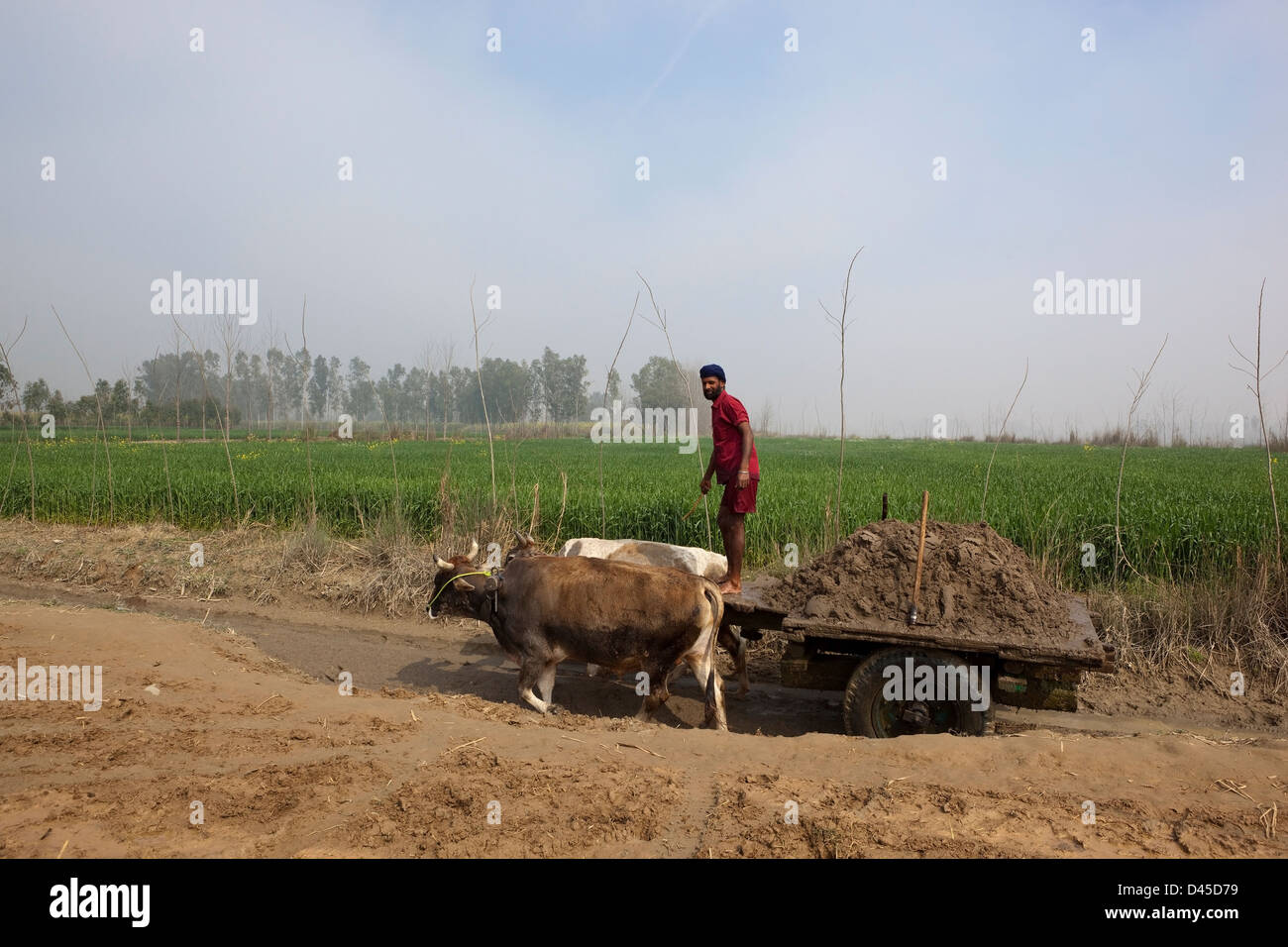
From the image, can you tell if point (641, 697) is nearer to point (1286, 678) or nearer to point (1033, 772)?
point (1033, 772)

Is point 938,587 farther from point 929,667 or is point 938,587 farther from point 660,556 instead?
point 660,556

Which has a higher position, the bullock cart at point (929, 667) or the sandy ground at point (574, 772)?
the bullock cart at point (929, 667)

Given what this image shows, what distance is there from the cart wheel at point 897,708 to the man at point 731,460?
1408mm

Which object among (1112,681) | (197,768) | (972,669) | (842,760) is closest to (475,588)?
(197,768)

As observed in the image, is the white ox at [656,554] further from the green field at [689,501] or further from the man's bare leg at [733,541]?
the green field at [689,501]

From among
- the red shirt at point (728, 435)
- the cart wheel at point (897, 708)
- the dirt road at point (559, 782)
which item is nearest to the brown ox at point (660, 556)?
the dirt road at point (559, 782)

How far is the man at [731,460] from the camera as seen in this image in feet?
21.4

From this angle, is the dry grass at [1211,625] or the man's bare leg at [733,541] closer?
the man's bare leg at [733,541]

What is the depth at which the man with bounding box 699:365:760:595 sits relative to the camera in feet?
21.4

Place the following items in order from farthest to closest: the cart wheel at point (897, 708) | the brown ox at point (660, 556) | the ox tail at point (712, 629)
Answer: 1. the brown ox at point (660, 556)
2. the ox tail at point (712, 629)
3. the cart wheel at point (897, 708)

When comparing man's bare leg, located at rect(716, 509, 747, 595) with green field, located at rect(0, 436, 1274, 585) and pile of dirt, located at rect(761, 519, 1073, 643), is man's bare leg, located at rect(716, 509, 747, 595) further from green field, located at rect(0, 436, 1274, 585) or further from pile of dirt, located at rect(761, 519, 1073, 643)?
green field, located at rect(0, 436, 1274, 585)

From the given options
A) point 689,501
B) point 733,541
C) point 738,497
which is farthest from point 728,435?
point 689,501
